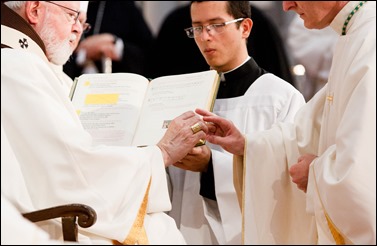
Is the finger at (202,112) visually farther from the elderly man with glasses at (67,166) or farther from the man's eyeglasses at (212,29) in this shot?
the man's eyeglasses at (212,29)

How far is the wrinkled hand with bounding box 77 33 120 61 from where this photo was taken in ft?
25.6

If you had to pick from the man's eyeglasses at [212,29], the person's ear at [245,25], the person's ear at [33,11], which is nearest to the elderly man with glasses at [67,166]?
the person's ear at [33,11]

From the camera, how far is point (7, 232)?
11.9ft

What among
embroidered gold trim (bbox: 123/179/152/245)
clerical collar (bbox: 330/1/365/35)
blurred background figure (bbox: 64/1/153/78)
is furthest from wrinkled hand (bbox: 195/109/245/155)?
blurred background figure (bbox: 64/1/153/78)

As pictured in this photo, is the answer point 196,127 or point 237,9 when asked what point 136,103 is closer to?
point 196,127

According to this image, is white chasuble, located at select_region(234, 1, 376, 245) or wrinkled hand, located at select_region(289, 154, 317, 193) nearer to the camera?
white chasuble, located at select_region(234, 1, 376, 245)

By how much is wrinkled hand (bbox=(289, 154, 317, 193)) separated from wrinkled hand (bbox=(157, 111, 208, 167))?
62 centimetres

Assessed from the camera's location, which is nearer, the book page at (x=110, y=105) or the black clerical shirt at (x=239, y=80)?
the book page at (x=110, y=105)

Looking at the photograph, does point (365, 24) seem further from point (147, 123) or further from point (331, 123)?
point (147, 123)

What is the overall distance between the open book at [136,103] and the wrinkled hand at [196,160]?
8.9 inches

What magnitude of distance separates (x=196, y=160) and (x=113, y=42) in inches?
122

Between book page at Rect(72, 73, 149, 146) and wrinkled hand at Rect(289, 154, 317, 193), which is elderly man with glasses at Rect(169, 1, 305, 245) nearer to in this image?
book page at Rect(72, 73, 149, 146)

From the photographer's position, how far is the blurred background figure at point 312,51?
288 inches

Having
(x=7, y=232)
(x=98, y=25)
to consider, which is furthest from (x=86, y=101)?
(x=98, y=25)
